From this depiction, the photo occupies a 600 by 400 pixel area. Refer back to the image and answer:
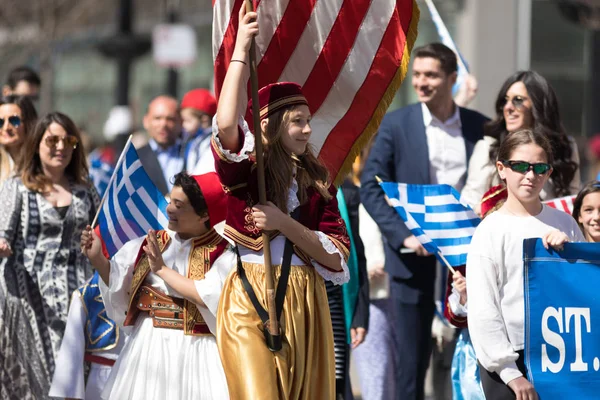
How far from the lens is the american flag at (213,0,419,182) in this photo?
6703 mm

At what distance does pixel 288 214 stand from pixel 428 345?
2711 millimetres

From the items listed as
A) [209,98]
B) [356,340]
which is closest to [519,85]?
[356,340]

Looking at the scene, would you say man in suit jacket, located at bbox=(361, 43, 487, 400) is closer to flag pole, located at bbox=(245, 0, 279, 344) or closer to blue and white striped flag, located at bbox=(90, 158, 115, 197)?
flag pole, located at bbox=(245, 0, 279, 344)

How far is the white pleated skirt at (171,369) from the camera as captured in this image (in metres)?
6.42

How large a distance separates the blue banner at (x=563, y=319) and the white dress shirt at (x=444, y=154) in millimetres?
2446

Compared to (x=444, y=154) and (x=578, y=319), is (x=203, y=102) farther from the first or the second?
(x=578, y=319)

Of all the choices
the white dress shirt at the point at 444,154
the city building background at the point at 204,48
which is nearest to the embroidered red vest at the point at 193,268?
the white dress shirt at the point at 444,154

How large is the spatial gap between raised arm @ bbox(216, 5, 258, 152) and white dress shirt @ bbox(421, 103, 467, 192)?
287cm

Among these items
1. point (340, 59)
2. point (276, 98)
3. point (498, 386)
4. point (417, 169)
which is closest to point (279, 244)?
point (276, 98)

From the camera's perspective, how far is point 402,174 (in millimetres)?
8195

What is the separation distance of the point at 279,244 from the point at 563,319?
1343 millimetres

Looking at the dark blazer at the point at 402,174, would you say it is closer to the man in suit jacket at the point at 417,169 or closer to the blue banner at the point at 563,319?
the man in suit jacket at the point at 417,169

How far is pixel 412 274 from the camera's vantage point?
8078 mm

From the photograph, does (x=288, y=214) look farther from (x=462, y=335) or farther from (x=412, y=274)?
(x=412, y=274)
